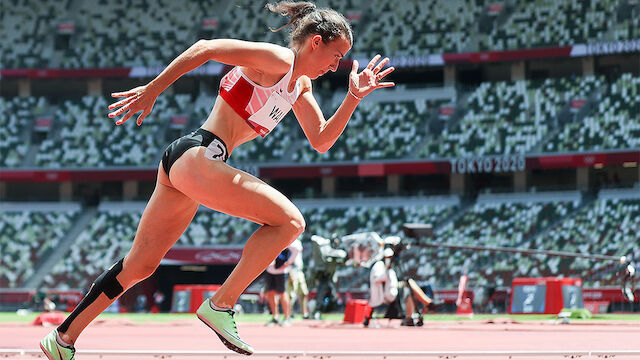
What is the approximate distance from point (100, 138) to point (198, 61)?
43.0 metres

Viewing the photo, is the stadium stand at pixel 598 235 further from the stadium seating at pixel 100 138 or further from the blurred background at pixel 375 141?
the stadium seating at pixel 100 138

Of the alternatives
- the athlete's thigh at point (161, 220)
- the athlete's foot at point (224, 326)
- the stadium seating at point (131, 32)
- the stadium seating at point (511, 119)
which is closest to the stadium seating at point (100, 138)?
the stadium seating at point (131, 32)

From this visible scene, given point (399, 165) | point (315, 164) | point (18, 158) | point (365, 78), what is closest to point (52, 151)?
point (18, 158)

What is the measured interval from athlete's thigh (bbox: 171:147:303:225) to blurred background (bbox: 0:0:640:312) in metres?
30.2

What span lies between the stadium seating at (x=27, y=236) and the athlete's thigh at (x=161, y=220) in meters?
37.4

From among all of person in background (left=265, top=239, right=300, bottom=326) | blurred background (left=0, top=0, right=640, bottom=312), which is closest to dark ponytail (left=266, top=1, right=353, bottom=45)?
person in background (left=265, top=239, right=300, bottom=326)

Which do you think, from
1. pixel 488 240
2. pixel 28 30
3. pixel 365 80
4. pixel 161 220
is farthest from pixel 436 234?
pixel 161 220

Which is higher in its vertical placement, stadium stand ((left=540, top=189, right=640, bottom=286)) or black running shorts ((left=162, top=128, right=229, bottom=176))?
black running shorts ((left=162, top=128, right=229, bottom=176))

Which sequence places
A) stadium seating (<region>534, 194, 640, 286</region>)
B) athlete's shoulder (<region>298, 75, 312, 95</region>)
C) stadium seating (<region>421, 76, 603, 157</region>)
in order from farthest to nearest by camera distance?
stadium seating (<region>421, 76, 603, 157</region>) → stadium seating (<region>534, 194, 640, 286</region>) → athlete's shoulder (<region>298, 75, 312, 95</region>)

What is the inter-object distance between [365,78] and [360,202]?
37.0 metres

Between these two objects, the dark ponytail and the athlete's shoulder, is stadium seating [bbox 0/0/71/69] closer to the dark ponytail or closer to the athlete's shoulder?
the athlete's shoulder

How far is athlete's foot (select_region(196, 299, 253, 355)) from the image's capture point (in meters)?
5.50

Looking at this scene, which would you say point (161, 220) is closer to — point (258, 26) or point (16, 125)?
point (258, 26)

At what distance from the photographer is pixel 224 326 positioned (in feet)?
18.1
